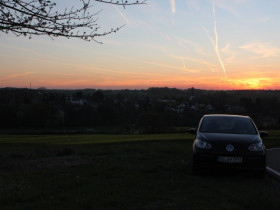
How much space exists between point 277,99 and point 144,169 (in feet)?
198

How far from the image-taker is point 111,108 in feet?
294

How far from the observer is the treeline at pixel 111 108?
63094 mm

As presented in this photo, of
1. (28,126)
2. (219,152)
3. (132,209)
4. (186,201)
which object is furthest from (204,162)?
(28,126)

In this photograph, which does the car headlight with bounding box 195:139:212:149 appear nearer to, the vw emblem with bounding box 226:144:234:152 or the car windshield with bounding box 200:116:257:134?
the vw emblem with bounding box 226:144:234:152

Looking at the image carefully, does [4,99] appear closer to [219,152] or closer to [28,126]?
[28,126]

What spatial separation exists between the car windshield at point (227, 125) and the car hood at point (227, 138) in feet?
1.51

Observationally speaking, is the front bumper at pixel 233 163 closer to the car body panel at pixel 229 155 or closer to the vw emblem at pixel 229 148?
the car body panel at pixel 229 155

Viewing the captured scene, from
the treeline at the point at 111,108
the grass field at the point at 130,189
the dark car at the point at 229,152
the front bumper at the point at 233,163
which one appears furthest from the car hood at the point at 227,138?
the treeline at the point at 111,108

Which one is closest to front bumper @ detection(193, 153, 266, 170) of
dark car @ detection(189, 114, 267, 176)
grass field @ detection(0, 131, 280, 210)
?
dark car @ detection(189, 114, 267, 176)

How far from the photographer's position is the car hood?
9398mm

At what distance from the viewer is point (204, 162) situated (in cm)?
928

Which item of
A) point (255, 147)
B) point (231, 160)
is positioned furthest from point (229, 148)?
point (255, 147)

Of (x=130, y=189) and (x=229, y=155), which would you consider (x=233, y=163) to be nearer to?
(x=229, y=155)

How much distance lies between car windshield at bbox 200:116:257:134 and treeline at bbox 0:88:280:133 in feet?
137
